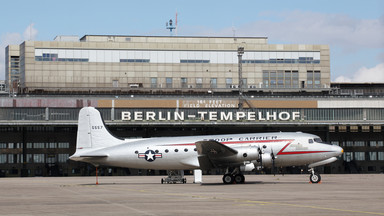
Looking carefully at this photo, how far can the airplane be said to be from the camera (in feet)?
147

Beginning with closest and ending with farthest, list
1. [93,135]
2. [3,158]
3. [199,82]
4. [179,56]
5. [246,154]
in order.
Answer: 1. [246,154]
2. [93,135]
3. [3,158]
4. [199,82]
5. [179,56]

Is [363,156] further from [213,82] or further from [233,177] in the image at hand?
[233,177]

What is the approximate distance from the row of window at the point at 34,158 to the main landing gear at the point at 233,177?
43841 mm

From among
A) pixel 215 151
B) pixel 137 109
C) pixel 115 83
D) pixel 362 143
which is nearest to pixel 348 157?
pixel 362 143

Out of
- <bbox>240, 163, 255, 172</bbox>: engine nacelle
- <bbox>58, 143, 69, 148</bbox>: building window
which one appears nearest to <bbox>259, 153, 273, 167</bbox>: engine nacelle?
<bbox>240, 163, 255, 172</bbox>: engine nacelle

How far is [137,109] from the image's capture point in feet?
278

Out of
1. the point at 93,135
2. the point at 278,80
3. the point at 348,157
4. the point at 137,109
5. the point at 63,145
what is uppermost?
the point at 278,80

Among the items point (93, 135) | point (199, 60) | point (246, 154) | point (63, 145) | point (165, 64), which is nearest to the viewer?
point (246, 154)

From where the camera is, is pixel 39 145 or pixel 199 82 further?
pixel 199 82

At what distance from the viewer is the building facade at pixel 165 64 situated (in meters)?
98.9

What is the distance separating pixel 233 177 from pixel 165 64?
5831 cm

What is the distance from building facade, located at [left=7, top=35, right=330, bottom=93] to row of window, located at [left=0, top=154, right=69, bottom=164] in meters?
15.8

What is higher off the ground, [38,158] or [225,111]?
[225,111]

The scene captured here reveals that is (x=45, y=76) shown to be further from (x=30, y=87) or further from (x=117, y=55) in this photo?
(x=117, y=55)
